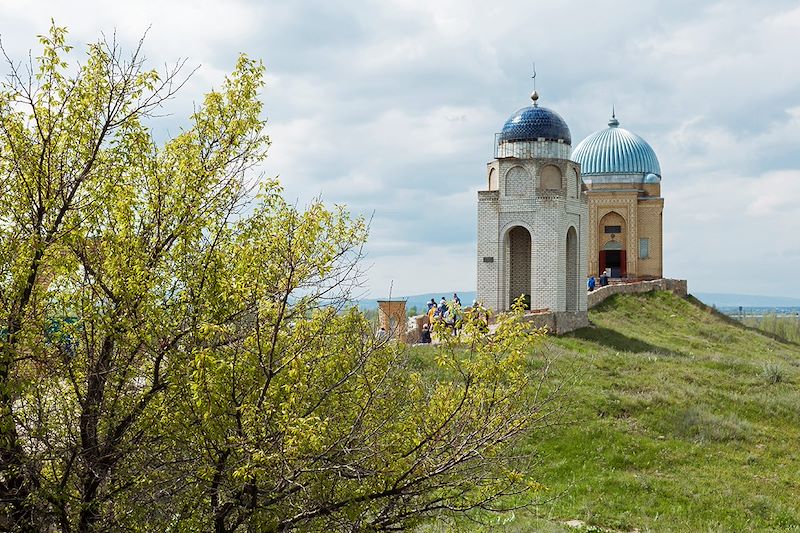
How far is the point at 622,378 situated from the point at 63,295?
17.2m

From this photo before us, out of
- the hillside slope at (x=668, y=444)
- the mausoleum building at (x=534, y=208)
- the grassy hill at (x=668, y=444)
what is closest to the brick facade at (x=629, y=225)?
the mausoleum building at (x=534, y=208)

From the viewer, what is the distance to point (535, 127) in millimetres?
28094

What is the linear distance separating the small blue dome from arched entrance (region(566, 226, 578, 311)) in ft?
10.8

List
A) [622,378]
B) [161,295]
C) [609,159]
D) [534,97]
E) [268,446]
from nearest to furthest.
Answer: [268,446], [161,295], [622,378], [534,97], [609,159]

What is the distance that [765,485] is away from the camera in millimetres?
14836

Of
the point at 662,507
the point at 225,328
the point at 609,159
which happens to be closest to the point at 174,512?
the point at 225,328

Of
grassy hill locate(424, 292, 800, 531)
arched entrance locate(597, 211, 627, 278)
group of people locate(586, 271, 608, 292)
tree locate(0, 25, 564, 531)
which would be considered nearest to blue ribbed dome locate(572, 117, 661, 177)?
arched entrance locate(597, 211, 627, 278)

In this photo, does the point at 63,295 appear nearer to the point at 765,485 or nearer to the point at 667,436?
the point at 765,485

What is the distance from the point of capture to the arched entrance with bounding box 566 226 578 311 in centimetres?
2889

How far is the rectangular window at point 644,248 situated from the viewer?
42250 mm

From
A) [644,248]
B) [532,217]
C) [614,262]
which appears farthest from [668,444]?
[614,262]

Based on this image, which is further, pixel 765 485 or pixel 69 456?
pixel 765 485

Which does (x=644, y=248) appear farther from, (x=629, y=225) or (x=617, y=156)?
(x=617, y=156)

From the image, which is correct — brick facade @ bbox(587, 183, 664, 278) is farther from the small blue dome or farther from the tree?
the tree
